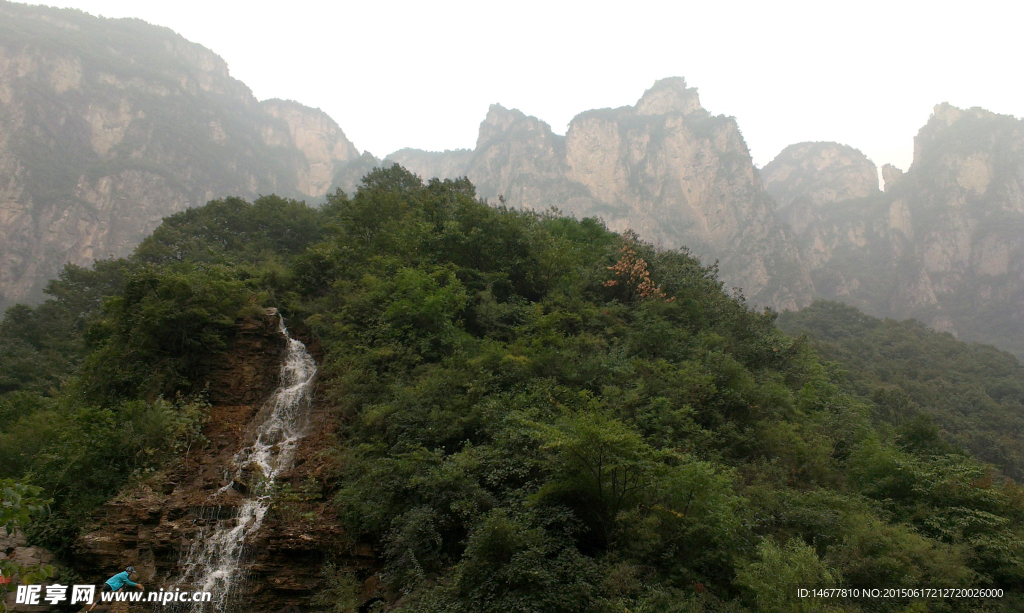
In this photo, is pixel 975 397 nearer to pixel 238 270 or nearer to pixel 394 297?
pixel 394 297

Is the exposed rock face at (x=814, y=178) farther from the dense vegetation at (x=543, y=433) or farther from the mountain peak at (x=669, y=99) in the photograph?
the dense vegetation at (x=543, y=433)

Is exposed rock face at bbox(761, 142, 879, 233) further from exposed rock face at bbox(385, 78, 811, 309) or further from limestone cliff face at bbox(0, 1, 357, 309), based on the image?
limestone cliff face at bbox(0, 1, 357, 309)

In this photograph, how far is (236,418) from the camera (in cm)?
1154

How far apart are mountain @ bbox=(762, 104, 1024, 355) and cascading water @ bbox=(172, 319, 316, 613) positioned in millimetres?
90233

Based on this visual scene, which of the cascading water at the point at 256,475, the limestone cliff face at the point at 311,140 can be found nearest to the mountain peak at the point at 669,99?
the limestone cliff face at the point at 311,140

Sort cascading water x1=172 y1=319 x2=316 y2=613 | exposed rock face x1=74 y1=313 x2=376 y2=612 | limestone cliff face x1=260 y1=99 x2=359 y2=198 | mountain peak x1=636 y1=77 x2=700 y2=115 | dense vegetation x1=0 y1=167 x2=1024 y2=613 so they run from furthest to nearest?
mountain peak x1=636 y1=77 x2=700 y2=115
limestone cliff face x1=260 y1=99 x2=359 y2=198
cascading water x1=172 y1=319 x2=316 y2=613
exposed rock face x1=74 y1=313 x2=376 y2=612
dense vegetation x1=0 y1=167 x2=1024 y2=613

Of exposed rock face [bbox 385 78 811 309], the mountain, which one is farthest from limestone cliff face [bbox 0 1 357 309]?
the mountain

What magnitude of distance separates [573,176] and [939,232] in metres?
71.5

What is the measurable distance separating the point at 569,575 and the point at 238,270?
1482 centimetres

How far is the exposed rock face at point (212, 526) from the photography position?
809cm

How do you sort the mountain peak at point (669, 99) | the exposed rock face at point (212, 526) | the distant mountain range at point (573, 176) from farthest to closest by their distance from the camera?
the mountain peak at point (669, 99)
the distant mountain range at point (573, 176)
the exposed rock face at point (212, 526)

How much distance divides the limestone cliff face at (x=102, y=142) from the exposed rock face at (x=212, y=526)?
58.5 meters

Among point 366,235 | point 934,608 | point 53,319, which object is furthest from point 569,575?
point 53,319

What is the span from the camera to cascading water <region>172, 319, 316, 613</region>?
8.24 metres
